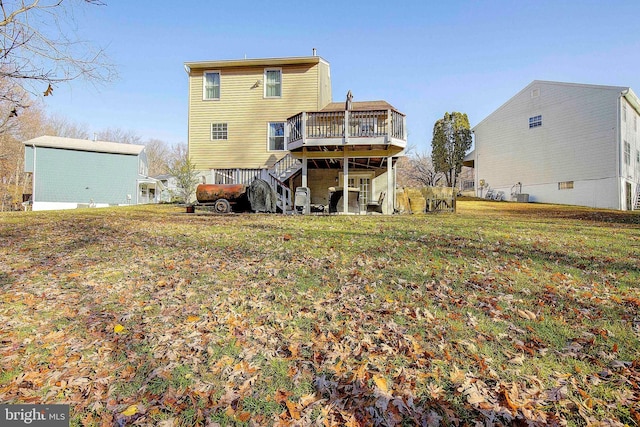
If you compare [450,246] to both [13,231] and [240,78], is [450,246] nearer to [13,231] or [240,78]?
[13,231]

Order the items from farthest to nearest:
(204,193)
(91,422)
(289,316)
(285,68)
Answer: (285,68) → (204,193) → (289,316) → (91,422)

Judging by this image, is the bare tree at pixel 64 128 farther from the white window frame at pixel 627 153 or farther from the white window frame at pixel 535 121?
the white window frame at pixel 627 153

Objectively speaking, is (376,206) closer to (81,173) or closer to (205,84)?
(205,84)

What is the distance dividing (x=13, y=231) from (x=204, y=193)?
589 centimetres

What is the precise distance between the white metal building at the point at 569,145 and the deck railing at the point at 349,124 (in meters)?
13.7

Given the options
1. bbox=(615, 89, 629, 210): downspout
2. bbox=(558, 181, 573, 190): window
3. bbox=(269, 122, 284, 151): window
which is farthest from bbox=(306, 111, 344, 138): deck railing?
bbox=(615, 89, 629, 210): downspout

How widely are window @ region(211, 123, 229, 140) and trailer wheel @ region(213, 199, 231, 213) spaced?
5.58 metres

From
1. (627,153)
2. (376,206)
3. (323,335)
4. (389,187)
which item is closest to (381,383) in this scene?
(323,335)

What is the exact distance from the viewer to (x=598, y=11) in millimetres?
10719

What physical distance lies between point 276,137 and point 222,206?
18.5 feet

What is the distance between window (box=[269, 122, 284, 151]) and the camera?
53.3ft

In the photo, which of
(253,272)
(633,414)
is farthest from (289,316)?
(633,414)

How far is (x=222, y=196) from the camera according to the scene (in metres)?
12.5

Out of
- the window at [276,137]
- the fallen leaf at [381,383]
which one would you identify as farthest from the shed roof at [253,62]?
the fallen leaf at [381,383]
